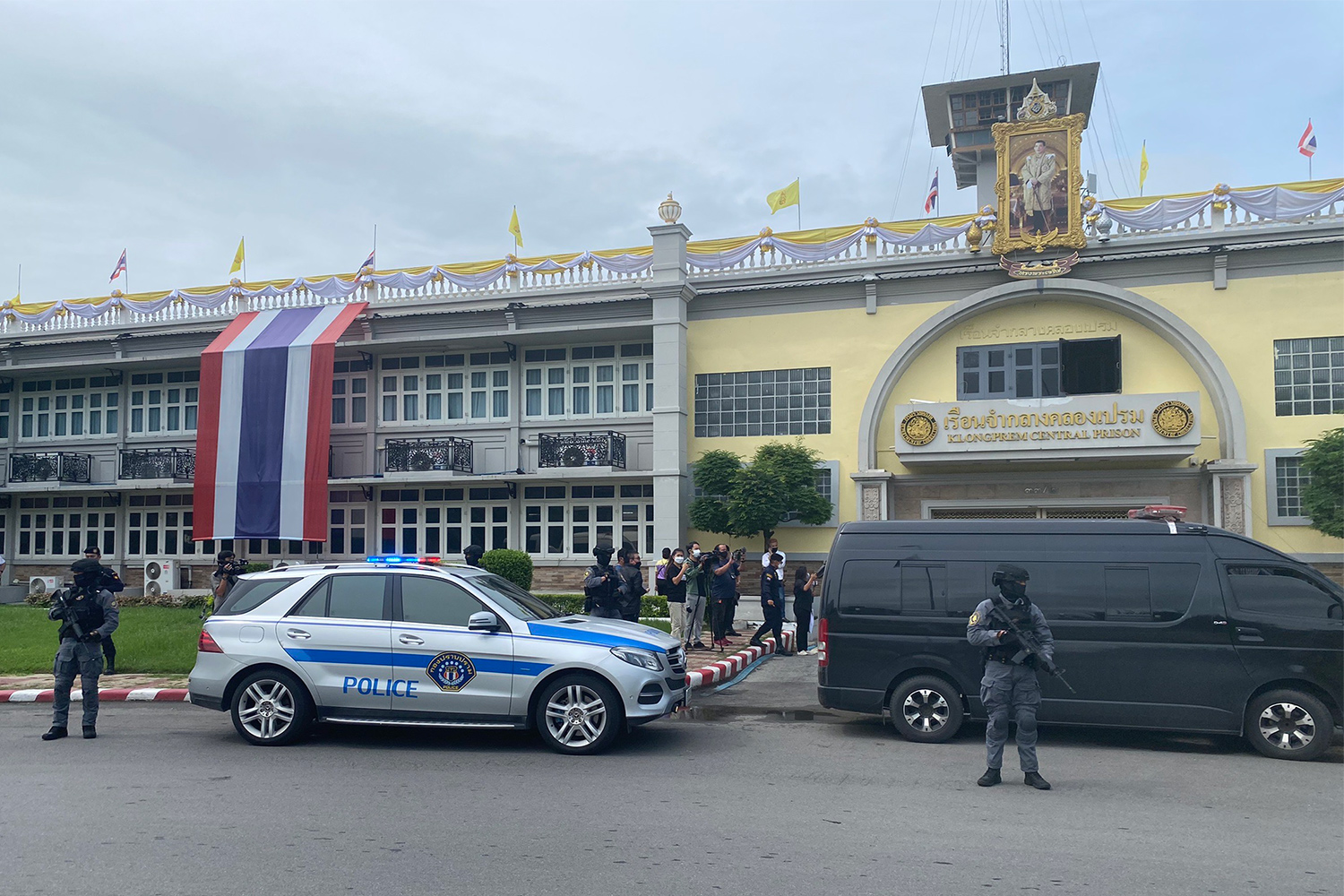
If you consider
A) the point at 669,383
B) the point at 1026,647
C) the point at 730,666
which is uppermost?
the point at 669,383

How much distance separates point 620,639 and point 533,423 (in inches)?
660

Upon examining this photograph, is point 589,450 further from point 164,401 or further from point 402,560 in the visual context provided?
point 402,560

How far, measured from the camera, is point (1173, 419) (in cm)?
1952

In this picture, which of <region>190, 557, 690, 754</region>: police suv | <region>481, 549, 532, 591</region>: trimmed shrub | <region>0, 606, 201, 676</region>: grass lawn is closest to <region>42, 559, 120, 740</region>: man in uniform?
<region>190, 557, 690, 754</region>: police suv

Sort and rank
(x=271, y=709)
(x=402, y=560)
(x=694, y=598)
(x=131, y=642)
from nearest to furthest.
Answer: (x=271, y=709) → (x=402, y=560) → (x=694, y=598) → (x=131, y=642)

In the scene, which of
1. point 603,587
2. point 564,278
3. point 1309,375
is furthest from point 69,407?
point 1309,375

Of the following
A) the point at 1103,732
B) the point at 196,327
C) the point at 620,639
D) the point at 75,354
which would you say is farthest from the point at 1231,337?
the point at 75,354

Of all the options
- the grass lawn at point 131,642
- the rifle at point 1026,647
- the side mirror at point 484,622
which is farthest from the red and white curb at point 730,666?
the grass lawn at point 131,642

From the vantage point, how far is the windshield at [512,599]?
9.17 metres

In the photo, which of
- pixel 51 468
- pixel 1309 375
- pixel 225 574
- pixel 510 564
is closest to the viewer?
pixel 225 574

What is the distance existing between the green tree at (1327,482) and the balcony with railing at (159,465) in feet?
86.5

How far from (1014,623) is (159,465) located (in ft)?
84.4

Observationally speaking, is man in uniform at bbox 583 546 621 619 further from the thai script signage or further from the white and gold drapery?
the white and gold drapery

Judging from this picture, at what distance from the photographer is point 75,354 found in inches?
→ 1126
